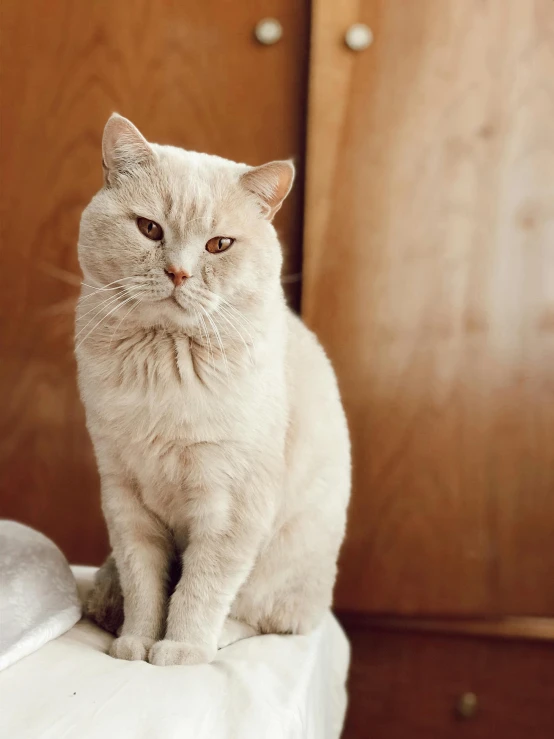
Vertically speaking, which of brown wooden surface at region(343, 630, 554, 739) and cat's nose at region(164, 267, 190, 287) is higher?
cat's nose at region(164, 267, 190, 287)

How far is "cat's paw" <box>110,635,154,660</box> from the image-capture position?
88cm

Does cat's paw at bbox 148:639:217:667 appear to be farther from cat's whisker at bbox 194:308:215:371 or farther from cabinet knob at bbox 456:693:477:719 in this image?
cabinet knob at bbox 456:693:477:719

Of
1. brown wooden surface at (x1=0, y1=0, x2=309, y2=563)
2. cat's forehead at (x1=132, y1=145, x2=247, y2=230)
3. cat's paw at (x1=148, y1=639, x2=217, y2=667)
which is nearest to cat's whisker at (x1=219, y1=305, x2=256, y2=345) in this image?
cat's forehead at (x1=132, y1=145, x2=247, y2=230)

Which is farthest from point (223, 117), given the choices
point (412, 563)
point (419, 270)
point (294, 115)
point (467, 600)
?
point (467, 600)

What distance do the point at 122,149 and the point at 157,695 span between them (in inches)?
26.8

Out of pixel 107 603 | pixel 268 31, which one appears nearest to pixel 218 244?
pixel 107 603

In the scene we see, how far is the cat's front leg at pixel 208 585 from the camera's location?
912 mm

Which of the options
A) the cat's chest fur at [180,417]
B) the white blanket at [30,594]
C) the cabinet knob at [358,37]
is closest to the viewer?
the white blanket at [30,594]

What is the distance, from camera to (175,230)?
3.03ft

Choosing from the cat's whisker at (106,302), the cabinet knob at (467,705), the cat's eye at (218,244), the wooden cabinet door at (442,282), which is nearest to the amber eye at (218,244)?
the cat's eye at (218,244)

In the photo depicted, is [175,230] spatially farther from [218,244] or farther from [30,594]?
[30,594]

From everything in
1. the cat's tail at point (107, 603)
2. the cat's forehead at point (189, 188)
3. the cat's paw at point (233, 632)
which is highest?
the cat's forehead at point (189, 188)

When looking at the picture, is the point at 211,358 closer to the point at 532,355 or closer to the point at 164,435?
the point at 164,435

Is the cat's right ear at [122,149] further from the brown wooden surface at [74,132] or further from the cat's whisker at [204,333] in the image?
the brown wooden surface at [74,132]
